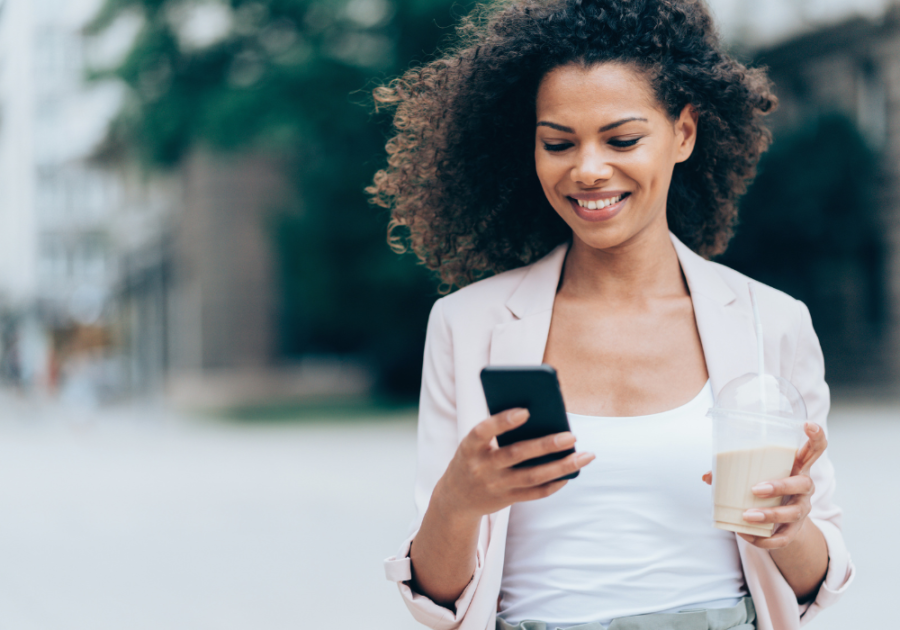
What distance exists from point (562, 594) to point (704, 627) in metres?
0.26

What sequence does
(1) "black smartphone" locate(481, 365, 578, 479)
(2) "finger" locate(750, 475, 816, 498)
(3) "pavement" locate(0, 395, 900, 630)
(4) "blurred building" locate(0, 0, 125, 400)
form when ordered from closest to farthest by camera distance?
1. (1) "black smartphone" locate(481, 365, 578, 479)
2. (2) "finger" locate(750, 475, 816, 498)
3. (4) "blurred building" locate(0, 0, 125, 400)
4. (3) "pavement" locate(0, 395, 900, 630)

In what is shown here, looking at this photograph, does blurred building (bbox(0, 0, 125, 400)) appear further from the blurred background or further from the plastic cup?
the plastic cup

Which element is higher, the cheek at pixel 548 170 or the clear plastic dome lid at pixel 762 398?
the cheek at pixel 548 170

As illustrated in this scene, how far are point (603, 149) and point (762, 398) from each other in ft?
1.78

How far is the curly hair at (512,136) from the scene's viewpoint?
6.40ft

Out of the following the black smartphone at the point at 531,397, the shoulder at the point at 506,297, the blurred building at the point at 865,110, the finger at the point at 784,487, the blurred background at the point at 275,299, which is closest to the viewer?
the black smartphone at the point at 531,397

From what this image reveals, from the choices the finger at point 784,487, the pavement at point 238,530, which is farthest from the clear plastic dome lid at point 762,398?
the pavement at point 238,530

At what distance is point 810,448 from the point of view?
149 centimetres

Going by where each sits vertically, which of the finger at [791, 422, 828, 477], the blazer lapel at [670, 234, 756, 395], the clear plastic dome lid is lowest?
the finger at [791, 422, 828, 477]

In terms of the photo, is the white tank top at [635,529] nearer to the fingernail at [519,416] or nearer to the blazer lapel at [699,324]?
the blazer lapel at [699,324]

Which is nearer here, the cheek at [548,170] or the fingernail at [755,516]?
the fingernail at [755,516]

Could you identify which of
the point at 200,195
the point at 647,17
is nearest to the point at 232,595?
the point at 647,17

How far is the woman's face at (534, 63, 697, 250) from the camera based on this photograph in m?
1.74

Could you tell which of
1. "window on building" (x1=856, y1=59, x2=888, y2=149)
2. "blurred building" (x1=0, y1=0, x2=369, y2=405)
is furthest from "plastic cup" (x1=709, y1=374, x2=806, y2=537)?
"window on building" (x1=856, y1=59, x2=888, y2=149)
